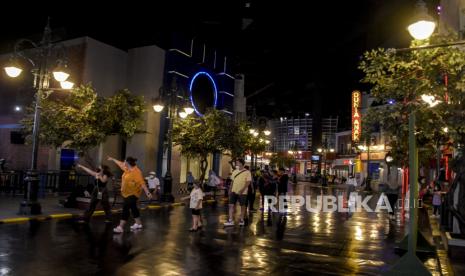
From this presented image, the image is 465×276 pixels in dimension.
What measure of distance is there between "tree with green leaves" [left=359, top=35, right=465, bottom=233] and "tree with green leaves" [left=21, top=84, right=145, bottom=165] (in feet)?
28.5

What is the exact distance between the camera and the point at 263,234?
10.8m

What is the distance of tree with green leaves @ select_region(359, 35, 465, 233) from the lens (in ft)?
23.7

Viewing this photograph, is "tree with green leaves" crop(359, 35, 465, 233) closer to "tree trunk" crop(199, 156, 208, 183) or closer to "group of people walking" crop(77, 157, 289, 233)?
"group of people walking" crop(77, 157, 289, 233)

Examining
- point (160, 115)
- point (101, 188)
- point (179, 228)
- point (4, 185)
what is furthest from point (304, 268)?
point (160, 115)

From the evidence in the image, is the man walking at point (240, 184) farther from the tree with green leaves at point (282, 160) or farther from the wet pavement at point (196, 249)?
the tree with green leaves at point (282, 160)

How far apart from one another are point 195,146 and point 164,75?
5189 mm

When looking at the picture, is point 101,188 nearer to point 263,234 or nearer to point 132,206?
point 132,206

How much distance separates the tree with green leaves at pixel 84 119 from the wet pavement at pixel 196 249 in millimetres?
2831

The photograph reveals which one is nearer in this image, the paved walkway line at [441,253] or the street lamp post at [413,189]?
the street lamp post at [413,189]

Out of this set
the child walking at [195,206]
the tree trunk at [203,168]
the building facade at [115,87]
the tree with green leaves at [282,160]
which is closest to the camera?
the child walking at [195,206]

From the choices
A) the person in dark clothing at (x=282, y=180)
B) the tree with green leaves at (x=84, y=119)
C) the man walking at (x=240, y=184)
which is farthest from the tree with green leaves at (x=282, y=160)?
the man walking at (x=240, y=184)

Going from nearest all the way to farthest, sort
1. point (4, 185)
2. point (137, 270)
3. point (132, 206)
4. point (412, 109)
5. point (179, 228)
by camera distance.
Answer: point (137, 270) < point (412, 109) < point (132, 206) < point (179, 228) < point (4, 185)

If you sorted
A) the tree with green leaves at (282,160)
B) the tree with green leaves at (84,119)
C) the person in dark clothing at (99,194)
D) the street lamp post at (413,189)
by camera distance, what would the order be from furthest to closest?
the tree with green leaves at (282,160)
the tree with green leaves at (84,119)
the person in dark clothing at (99,194)
the street lamp post at (413,189)

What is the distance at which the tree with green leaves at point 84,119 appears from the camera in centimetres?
1368
